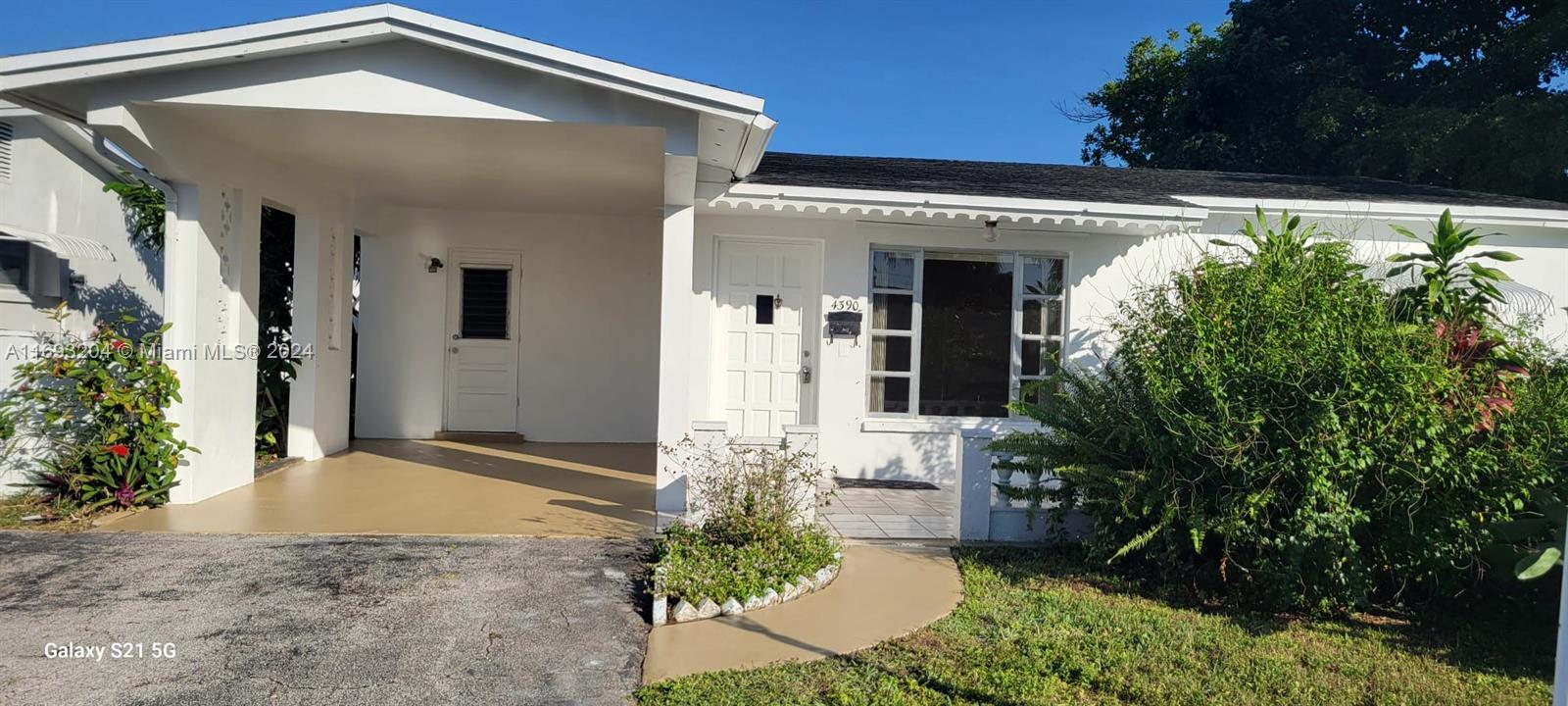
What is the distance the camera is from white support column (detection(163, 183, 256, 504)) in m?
6.81

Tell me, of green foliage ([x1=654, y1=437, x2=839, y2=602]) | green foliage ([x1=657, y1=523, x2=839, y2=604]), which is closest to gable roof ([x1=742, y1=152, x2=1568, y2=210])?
green foliage ([x1=654, y1=437, x2=839, y2=602])

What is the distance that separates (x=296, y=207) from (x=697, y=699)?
708 cm

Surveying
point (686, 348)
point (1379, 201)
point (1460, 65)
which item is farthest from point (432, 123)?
point (1460, 65)

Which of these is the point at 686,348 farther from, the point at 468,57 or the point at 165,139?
the point at 165,139

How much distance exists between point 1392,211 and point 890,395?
500 centimetres

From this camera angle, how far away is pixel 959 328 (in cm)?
899

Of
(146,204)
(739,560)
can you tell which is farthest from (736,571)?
(146,204)

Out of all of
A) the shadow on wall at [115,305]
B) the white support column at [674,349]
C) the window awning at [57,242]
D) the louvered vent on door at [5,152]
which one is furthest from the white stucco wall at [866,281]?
the louvered vent on door at [5,152]

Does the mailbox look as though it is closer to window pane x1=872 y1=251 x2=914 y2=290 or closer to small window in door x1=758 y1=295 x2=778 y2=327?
window pane x1=872 y1=251 x2=914 y2=290

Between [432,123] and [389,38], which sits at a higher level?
[389,38]

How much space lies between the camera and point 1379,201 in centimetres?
899

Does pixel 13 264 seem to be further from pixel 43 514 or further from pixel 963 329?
pixel 963 329

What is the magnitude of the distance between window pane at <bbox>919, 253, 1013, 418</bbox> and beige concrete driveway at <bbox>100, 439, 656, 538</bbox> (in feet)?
9.56

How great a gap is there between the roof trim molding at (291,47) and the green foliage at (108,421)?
5.97 ft
